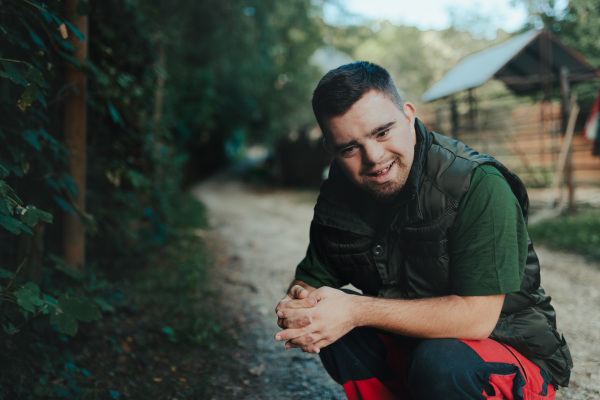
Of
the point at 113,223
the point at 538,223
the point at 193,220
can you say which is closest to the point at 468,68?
the point at 538,223

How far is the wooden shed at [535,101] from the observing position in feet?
28.4

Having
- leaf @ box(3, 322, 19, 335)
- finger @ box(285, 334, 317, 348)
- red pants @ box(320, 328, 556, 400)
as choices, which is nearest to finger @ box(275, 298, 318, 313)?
finger @ box(285, 334, 317, 348)

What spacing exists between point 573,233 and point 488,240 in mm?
5617

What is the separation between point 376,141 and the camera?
5.85 ft

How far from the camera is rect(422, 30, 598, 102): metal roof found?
8.86 m

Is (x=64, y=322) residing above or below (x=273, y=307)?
above

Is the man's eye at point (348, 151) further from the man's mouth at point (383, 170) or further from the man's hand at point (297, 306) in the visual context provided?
the man's hand at point (297, 306)

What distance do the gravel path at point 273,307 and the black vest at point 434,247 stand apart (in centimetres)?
97

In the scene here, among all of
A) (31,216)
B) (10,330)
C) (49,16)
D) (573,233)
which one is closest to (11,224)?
(31,216)

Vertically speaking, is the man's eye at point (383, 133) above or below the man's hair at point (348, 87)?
below

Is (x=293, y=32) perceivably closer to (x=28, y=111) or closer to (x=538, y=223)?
(x=538, y=223)

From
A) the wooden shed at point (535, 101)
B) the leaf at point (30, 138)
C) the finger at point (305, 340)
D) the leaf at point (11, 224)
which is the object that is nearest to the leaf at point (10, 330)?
the leaf at point (11, 224)

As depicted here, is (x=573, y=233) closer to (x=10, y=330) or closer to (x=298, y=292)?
(x=298, y=292)

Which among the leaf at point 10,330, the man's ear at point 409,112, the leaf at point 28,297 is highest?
the man's ear at point 409,112
